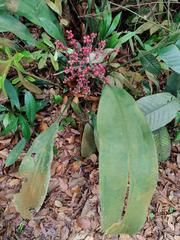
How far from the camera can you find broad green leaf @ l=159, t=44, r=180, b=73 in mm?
1293

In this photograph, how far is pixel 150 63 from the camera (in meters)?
1.38

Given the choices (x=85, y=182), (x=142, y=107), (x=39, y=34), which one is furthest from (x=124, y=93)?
(x=39, y=34)

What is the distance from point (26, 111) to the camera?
1.39 meters

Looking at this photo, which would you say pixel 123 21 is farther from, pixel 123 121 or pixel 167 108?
pixel 123 121

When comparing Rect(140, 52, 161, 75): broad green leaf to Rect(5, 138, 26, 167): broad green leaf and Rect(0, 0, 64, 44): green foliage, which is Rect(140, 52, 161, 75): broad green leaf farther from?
Rect(5, 138, 26, 167): broad green leaf

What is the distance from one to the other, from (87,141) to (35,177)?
0.32m

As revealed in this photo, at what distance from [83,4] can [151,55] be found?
0.38 metres

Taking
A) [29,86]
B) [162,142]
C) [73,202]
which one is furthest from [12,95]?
[162,142]

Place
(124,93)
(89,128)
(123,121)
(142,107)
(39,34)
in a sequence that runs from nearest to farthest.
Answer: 1. (123,121)
2. (124,93)
3. (142,107)
4. (89,128)
5. (39,34)

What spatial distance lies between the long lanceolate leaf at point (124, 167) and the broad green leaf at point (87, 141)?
0.95ft

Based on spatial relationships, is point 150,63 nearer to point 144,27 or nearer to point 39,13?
point 144,27

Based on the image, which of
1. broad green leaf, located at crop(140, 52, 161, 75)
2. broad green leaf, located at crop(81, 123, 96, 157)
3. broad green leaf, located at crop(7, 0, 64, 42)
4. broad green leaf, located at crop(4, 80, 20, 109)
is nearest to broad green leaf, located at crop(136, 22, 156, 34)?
broad green leaf, located at crop(140, 52, 161, 75)

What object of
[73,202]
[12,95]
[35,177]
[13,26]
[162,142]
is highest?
[13,26]

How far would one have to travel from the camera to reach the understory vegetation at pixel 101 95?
102 cm
